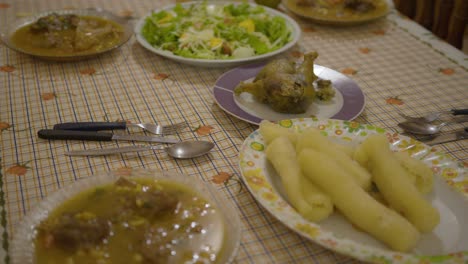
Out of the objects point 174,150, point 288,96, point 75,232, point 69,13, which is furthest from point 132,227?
point 69,13

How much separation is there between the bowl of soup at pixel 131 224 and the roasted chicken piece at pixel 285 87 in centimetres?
56

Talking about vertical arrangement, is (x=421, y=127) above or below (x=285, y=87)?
below

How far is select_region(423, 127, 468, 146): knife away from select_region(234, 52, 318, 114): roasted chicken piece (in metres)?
0.44

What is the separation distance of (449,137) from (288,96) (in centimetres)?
58

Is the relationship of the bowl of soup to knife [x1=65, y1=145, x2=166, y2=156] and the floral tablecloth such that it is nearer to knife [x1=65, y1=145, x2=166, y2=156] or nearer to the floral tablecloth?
the floral tablecloth

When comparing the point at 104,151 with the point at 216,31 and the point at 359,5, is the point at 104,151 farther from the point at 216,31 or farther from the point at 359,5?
the point at 359,5

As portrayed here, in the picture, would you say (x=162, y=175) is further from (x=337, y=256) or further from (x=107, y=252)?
(x=337, y=256)

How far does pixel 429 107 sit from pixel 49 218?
56.9 inches

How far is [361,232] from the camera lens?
1102 mm

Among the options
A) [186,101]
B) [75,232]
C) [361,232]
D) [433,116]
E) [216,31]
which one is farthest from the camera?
[216,31]

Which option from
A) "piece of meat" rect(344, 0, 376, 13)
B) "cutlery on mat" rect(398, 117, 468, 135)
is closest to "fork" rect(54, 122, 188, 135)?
"cutlery on mat" rect(398, 117, 468, 135)

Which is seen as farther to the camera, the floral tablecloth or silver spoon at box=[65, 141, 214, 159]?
silver spoon at box=[65, 141, 214, 159]

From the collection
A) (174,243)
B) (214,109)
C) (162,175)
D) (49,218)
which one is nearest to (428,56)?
(214,109)

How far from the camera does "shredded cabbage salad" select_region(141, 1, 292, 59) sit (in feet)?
Answer: 6.77
